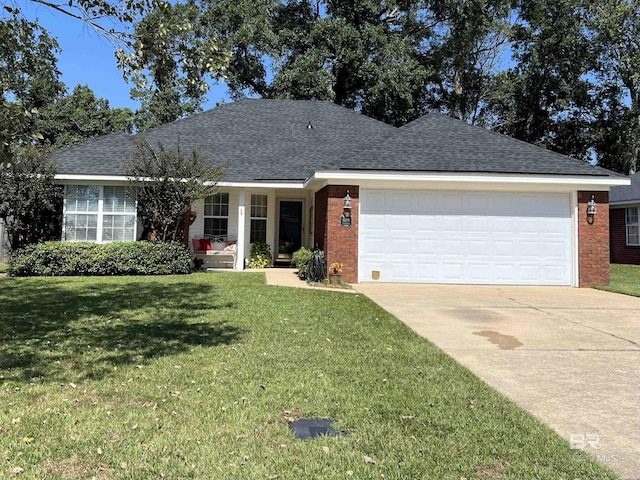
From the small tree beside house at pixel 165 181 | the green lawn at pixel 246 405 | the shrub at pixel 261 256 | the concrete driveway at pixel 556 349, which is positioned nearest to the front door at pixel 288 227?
the shrub at pixel 261 256

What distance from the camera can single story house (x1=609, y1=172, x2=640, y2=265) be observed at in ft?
64.2

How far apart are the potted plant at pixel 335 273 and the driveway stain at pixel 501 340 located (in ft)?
17.3

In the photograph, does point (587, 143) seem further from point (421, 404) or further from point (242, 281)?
point (421, 404)

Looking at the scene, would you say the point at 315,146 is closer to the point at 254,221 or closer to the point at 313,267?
the point at 254,221

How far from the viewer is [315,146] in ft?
55.5

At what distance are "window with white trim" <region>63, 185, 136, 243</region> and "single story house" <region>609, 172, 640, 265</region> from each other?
63.7ft

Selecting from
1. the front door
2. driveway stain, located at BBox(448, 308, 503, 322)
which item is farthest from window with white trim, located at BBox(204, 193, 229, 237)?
driveway stain, located at BBox(448, 308, 503, 322)

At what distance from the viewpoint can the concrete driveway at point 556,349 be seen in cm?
346

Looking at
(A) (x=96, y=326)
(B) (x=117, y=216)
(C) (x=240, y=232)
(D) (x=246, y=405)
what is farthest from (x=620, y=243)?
(D) (x=246, y=405)

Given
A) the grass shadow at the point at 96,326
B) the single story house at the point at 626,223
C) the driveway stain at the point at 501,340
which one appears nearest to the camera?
the grass shadow at the point at 96,326

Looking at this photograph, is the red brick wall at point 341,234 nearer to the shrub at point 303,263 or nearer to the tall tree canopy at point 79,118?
the shrub at point 303,263

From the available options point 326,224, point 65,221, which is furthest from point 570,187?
point 65,221

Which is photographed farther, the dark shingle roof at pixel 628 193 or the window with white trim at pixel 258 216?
the dark shingle roof at pixel 628 193

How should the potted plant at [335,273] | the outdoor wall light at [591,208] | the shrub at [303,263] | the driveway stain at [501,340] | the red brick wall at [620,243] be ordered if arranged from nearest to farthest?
1. the driveway stain at [501,340]
2. the potted plant at [335,273]
3. the outdoor wall light at [591,208]
4. the shrub at [303,263]
5. the red brick wall at [620,243]
